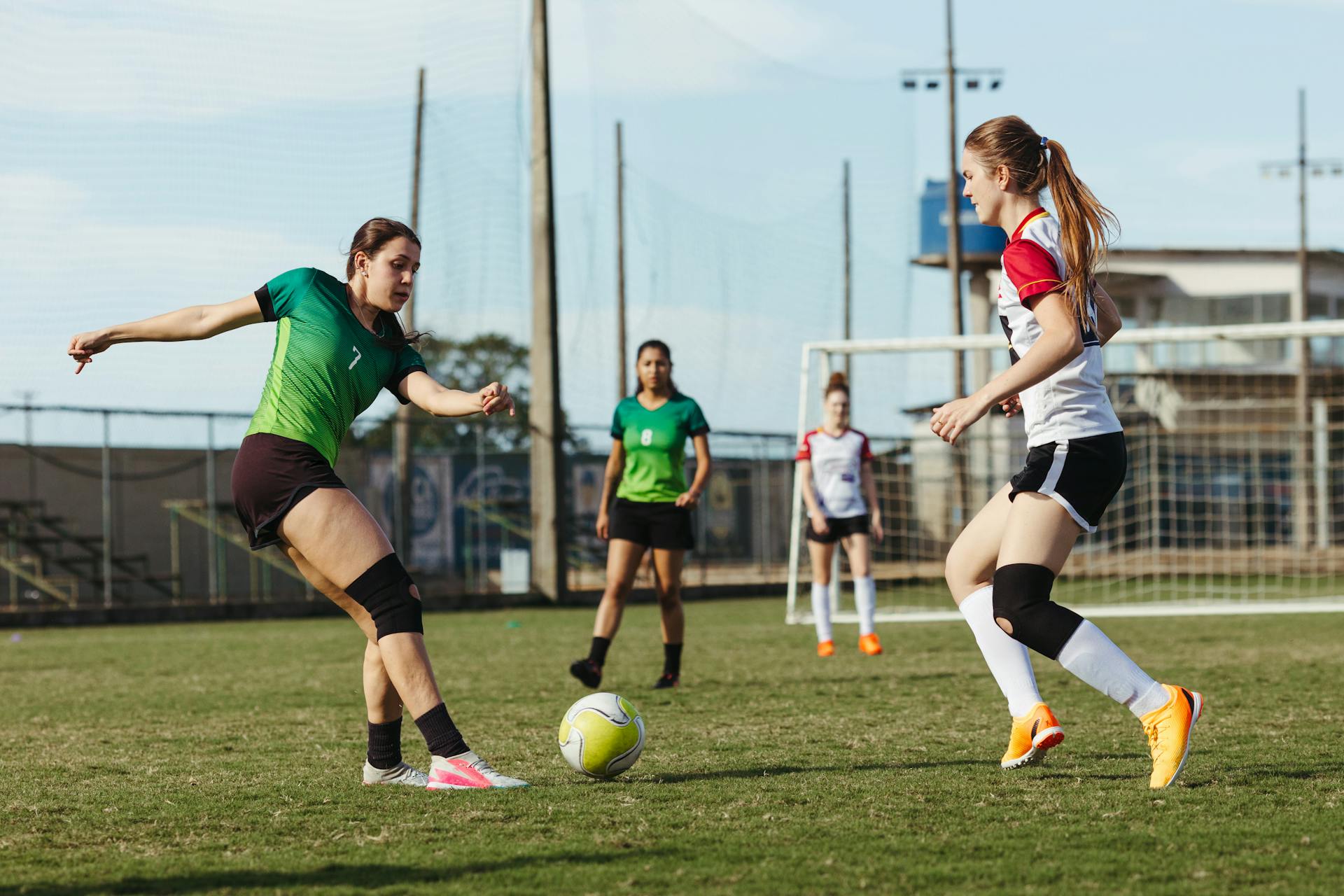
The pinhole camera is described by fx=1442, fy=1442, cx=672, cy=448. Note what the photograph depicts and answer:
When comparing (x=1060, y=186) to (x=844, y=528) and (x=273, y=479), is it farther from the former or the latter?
(x=844, y=528)

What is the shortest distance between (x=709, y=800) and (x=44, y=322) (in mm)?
14294

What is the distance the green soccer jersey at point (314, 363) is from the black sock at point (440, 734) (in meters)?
0.86

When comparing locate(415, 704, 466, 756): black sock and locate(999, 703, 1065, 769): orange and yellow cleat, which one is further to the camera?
locate(999, 703, 1065, 769): orange and yellow cleat

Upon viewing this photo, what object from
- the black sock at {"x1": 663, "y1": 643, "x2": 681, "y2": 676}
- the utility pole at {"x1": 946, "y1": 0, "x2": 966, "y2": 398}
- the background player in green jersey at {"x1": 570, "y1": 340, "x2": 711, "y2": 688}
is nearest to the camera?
the background player in green jersey at {"x1": 570, "y1": 340, "x2": 711, "y2": 688}

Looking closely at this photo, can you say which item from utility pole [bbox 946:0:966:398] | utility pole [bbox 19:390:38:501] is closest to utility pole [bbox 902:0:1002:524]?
utility pole [bbox 946:0:966:398]

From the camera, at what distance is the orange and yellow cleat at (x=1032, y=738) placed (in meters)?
4.56

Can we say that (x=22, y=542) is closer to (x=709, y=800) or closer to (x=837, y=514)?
(x=837, y=514)

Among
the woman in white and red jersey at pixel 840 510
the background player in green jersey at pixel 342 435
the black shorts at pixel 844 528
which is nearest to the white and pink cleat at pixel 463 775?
the background player in green jersey at pixel 342 435

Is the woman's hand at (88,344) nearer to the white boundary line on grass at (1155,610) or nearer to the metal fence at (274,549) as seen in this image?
the white boundary line on grass at (1155,610)

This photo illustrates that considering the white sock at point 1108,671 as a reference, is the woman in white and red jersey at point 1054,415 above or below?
above

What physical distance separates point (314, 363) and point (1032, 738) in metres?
2.58

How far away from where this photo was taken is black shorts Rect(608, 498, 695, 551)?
26.7 feet

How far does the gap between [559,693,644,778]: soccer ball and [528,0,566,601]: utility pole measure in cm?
1576

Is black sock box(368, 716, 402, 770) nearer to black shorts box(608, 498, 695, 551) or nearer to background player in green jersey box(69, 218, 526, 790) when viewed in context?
background player in green jersey box(69, 218, 526, 790)
